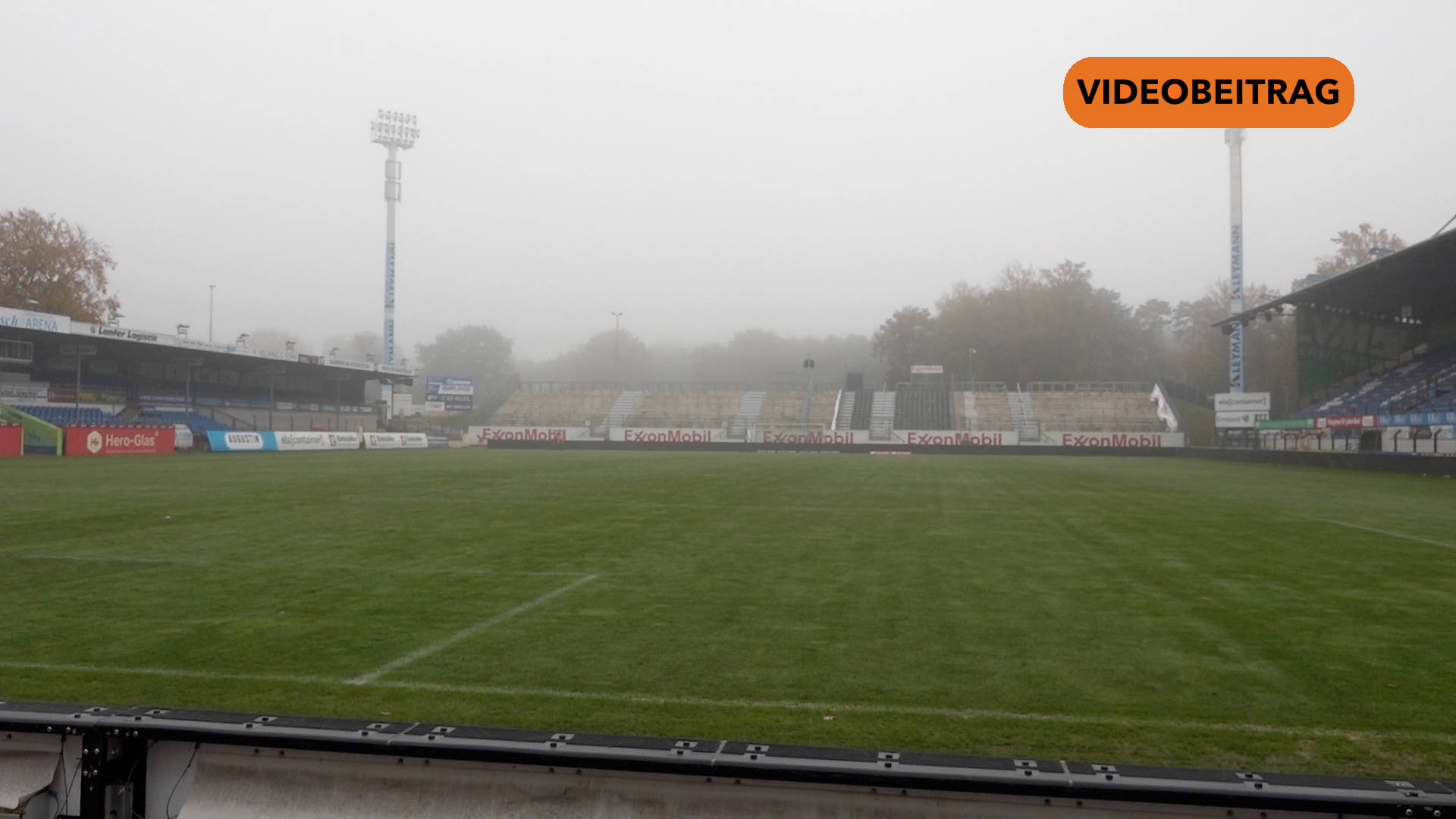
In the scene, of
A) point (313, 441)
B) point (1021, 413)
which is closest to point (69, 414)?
point (313, 441)

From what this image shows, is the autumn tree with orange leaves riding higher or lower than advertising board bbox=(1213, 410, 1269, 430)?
higher

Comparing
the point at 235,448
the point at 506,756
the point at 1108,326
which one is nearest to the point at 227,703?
the point at 506,756

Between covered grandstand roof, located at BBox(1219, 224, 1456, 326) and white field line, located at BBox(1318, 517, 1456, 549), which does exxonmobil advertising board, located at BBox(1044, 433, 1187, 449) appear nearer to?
covered grandstand roof, located at BBox(1219, 224, 1456, 326)

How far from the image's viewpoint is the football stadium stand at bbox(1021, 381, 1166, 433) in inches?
2500

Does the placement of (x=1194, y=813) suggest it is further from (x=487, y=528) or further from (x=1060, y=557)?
(x=487, y=528)

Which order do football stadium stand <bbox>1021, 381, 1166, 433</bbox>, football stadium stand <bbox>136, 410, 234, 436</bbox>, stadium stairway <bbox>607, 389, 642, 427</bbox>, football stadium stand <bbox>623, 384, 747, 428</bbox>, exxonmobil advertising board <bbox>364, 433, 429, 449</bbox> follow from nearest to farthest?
football stadium stand <bbox>136, 410, 234, 436</bbox>, exxonmobil advertising board <bbox>364, 433, 429, 449</bbox>, football stadium stand <bbox>1021, 381, 1166, 433</bbox>, football stadium stand <bbox>623, 384, 747, 428</bbox>, stadium stairway <bbox>607, 389, 642, 427</bbox>

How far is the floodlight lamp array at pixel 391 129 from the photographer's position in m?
67.8

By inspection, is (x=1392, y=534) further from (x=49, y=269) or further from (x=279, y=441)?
(x=49, y=269)

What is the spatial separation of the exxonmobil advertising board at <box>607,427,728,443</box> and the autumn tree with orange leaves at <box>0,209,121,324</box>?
34031mm

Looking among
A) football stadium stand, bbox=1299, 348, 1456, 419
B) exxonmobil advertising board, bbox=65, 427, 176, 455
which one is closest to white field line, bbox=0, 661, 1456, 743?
football stadium stand, bbox=1299, 348, 1456, 419

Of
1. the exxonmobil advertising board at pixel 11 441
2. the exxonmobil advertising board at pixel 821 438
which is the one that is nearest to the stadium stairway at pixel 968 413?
the exxonmobil advertising board at pixel 821 438

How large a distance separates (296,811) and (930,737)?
2.60 metres

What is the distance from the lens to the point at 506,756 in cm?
267

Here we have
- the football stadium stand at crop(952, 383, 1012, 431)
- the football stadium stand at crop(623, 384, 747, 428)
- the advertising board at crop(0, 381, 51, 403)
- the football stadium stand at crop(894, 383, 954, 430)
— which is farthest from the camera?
the football stadium stand at crop(623, 384, 747, 428)
